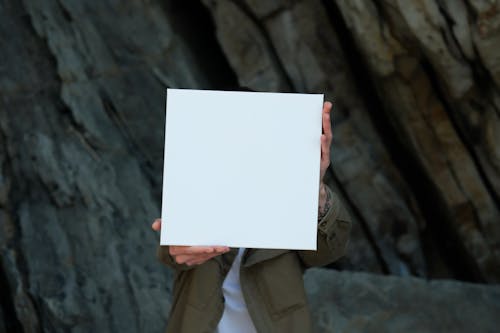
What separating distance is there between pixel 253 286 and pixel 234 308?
92mm

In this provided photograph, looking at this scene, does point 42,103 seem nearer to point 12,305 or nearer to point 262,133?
point 12,305

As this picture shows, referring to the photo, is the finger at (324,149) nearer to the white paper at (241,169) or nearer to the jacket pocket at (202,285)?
the white paper at (241,169)

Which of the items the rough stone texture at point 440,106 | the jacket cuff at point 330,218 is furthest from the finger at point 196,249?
the rough stone texture at point 440,106

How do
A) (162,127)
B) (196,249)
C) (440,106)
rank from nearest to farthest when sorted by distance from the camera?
(196,249) < (440,106) < (162,127)

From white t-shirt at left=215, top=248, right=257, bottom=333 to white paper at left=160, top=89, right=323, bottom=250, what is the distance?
249 millimetres

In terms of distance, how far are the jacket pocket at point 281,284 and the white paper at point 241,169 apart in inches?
7.5

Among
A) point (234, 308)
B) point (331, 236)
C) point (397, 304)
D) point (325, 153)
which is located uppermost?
point (325, 153)

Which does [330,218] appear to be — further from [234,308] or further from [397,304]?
[397,304]

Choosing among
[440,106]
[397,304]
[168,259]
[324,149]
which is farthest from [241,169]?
[440,106]

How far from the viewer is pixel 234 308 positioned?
2.09 m

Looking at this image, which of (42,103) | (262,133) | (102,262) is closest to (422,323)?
(102,262)

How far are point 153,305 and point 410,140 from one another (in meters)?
1.69

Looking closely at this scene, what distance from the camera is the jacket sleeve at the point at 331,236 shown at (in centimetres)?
202

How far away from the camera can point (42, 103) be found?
4301mm
